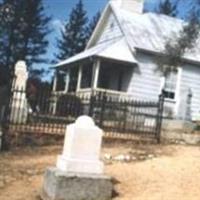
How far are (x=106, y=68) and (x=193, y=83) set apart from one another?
4633 millimetres

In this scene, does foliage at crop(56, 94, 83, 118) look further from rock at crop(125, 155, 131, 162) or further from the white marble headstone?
the white marble headstone

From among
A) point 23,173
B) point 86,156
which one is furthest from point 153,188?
point 23,173

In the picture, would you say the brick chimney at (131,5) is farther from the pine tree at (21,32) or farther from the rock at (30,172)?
the rock at (30,172)

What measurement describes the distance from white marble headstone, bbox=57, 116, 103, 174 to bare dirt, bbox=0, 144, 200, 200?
0.67 m

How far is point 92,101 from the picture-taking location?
18922 mm

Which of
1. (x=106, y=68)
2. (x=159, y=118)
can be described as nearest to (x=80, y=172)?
(x=159, y=118)

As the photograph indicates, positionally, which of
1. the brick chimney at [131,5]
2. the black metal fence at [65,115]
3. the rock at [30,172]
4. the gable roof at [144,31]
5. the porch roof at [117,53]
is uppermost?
the brick chimney at [131,5]

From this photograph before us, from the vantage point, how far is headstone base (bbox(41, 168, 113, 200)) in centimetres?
1016

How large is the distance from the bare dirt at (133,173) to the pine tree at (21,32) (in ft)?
97.6

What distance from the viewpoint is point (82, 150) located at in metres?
10.6

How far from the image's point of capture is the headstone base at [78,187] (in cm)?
1016

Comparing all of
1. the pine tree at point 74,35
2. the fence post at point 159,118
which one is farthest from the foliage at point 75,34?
the fence post at point 159,118

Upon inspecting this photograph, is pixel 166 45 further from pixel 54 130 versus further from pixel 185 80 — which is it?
pixel 54 130

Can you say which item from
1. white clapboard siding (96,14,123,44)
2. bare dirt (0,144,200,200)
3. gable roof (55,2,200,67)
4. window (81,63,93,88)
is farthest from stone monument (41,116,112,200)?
window (81,63,93,88)
